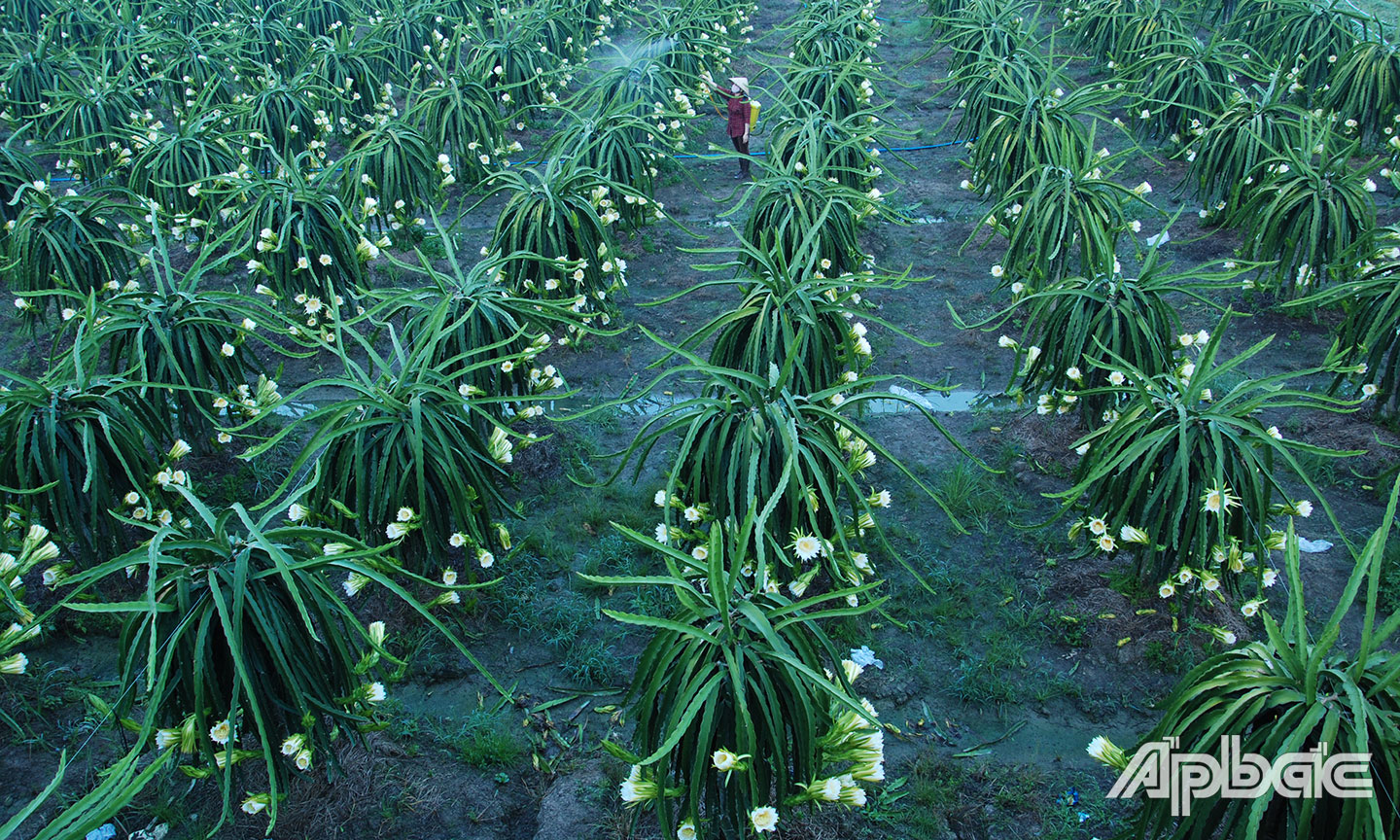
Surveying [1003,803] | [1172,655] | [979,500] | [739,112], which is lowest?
[1003,803]

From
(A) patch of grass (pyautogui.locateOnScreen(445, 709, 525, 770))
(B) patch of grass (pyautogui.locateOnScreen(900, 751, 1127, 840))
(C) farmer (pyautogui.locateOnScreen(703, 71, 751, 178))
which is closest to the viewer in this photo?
(B) patch of grass (pyautogui.locateOnScreen(900, 751, 1127, 840))

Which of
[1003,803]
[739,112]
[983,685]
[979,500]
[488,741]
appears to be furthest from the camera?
[739,112]

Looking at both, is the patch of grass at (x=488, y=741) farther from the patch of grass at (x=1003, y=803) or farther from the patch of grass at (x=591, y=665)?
the patch of grass at (x=1003, y=803)

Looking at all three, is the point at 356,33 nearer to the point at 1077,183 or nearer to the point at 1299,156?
the point at 1077,183

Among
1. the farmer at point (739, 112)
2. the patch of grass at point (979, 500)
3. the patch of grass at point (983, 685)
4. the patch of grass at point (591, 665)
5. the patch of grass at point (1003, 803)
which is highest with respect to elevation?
the farmer at point (739, 112)

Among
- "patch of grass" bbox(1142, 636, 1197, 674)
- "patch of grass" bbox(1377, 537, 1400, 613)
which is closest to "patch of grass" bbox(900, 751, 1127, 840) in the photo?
"patch of grass" bbox(1142, 636, 1197, 674)

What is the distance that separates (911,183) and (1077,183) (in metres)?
2.36

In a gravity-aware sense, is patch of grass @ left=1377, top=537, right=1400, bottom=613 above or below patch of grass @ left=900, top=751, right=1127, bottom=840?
above

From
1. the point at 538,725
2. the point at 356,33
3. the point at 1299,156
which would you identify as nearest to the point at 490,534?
the point at 538,725

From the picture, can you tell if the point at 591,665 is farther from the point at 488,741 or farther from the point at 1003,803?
the point at 1003,803

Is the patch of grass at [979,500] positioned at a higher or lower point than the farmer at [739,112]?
lower

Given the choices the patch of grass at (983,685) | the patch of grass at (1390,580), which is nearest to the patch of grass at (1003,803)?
the patch of grass at (983,685)

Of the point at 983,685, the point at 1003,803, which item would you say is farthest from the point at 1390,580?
the point at 1003,803

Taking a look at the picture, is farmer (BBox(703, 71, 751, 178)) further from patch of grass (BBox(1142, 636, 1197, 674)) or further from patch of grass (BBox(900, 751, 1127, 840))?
patch of grass (BBox(900, 751, 1127, 840))
